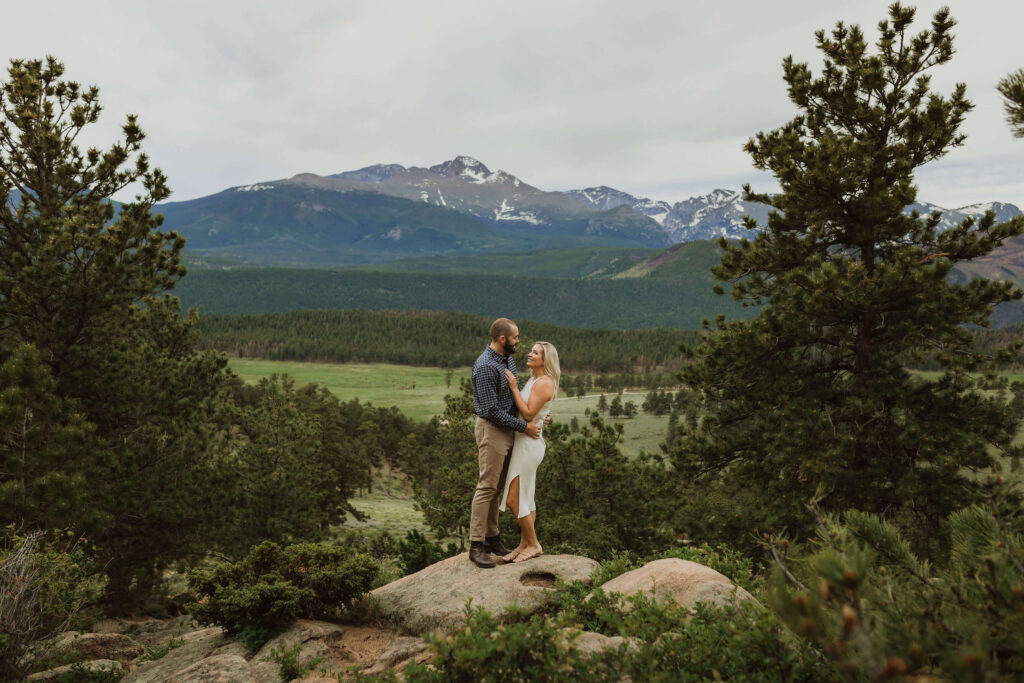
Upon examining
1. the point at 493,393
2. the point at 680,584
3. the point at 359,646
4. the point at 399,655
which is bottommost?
the point at 359,646

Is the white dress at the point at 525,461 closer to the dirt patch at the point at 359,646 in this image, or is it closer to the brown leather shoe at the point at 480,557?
the brown leather shoe at the point at 480,557

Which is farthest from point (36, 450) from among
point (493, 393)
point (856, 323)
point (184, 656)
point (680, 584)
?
point (856, 323)

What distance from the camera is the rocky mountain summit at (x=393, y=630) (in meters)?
6.92

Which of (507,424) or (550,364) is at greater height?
(550,364)

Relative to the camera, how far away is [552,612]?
7.37 metres

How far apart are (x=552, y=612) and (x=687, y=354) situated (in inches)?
355

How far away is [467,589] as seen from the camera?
8445mm

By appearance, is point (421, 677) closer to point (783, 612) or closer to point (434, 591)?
point (783, 612)

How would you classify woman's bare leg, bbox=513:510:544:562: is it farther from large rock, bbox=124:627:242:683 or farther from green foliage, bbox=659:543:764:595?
large rock, bbox=124:627:242:683

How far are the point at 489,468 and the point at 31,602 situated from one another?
5.67 meters

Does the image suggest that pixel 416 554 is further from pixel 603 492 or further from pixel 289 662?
pixel 603 492

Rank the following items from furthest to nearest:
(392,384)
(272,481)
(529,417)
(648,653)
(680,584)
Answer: (392,384), (272,481), (529,417), (680,584), (648,653)

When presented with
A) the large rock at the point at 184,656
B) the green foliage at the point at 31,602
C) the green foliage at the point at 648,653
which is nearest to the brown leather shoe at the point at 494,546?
the green foliage at the point at 648,653

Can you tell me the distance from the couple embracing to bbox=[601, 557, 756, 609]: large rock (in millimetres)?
1525
